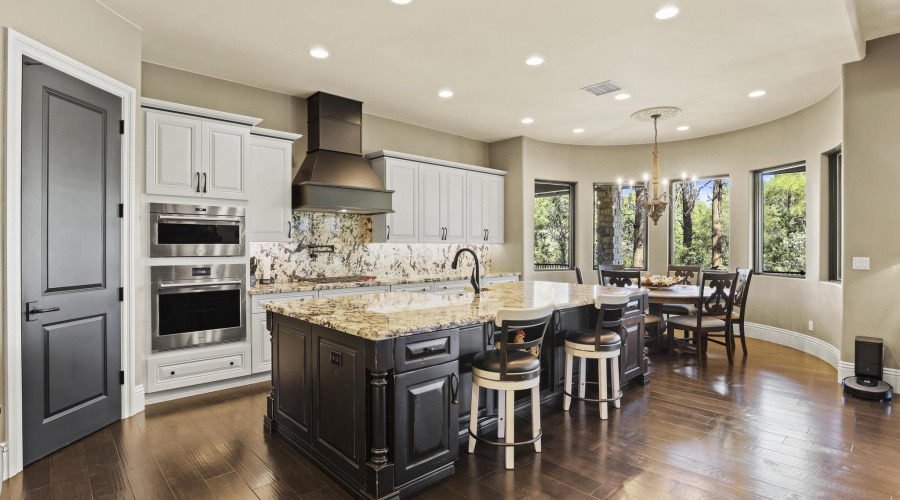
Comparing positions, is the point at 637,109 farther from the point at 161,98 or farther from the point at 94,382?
the point at 94,382

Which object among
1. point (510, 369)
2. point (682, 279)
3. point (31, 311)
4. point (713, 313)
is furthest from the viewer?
point (682, 279)

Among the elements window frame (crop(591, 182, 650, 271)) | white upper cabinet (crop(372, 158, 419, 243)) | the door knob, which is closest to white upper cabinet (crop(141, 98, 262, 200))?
A: the door knob

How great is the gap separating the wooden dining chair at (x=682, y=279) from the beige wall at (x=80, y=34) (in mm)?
5737

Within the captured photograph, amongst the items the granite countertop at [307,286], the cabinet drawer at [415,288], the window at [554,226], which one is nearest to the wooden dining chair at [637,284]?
the window at [554,226]

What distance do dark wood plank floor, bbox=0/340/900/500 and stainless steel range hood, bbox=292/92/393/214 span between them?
2110 millimetres

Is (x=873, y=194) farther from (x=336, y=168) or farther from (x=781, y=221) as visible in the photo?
(x=336, y=168)

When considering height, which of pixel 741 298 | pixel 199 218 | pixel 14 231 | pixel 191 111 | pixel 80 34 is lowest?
pixel 741 298

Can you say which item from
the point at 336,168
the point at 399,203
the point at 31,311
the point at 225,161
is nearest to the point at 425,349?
the point at 31,311

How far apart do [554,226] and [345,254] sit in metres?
3.74

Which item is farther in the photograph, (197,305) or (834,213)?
(834,213)

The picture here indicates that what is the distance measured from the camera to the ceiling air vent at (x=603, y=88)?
4.84 meters

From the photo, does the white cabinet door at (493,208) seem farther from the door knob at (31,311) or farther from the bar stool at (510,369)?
the door knob at (31,311)

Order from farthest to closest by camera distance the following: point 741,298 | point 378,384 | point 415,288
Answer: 1. point 415,288
2. point 741,298
3. point 378,384

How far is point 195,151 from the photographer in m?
4.04
